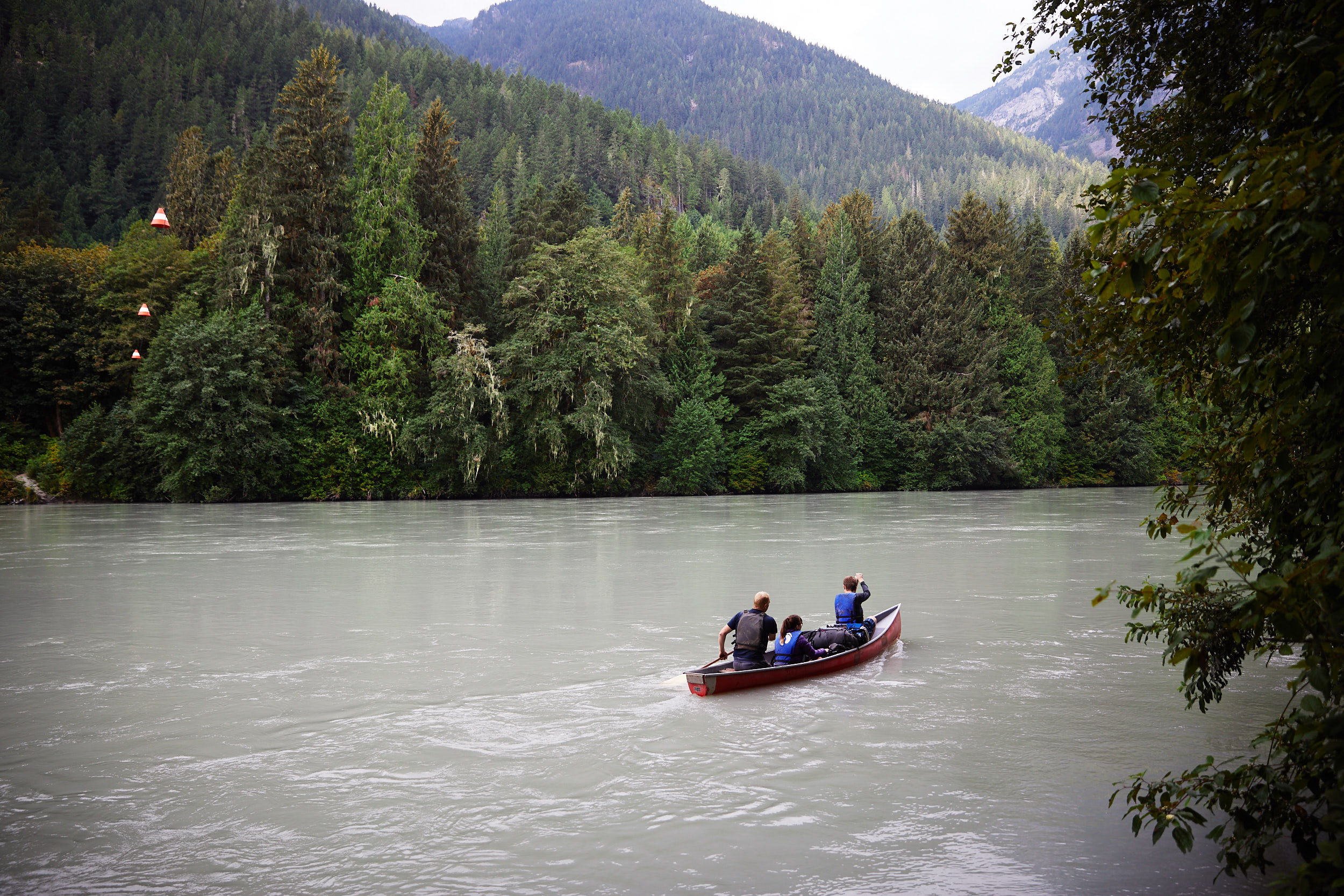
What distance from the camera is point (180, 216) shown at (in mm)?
65125

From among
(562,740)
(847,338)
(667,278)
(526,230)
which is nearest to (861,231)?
(847,338)

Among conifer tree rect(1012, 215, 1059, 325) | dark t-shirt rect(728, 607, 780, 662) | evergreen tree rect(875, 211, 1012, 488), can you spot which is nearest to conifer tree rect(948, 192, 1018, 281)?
conifer tree rect(1012, 215, 1059, 325)

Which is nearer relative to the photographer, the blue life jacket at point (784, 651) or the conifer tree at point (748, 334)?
the blue life jacket at point (784, 651)

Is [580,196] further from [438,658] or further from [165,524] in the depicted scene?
[438,658]

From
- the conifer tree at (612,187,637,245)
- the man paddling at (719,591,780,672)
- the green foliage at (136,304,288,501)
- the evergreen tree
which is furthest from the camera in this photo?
the conifer tree at (612,187,637,245)

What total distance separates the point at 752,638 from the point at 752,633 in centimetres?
6

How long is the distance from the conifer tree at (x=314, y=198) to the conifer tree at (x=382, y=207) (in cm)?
114

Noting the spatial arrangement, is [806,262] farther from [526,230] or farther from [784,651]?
[784,651]

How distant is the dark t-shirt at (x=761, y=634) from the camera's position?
1099cm

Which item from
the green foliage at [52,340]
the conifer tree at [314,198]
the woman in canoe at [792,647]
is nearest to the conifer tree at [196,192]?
the green foliage at [52,340]

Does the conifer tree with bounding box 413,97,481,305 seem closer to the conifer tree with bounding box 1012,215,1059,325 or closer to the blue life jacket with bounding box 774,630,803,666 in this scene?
the conifer tree with bounding box 1012,215,1059,325

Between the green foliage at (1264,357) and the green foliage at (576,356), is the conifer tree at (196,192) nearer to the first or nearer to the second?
the green foliage at (576,356)

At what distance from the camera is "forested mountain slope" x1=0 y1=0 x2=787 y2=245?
89.9m

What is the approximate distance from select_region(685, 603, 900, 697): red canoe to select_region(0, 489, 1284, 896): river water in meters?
0.19
